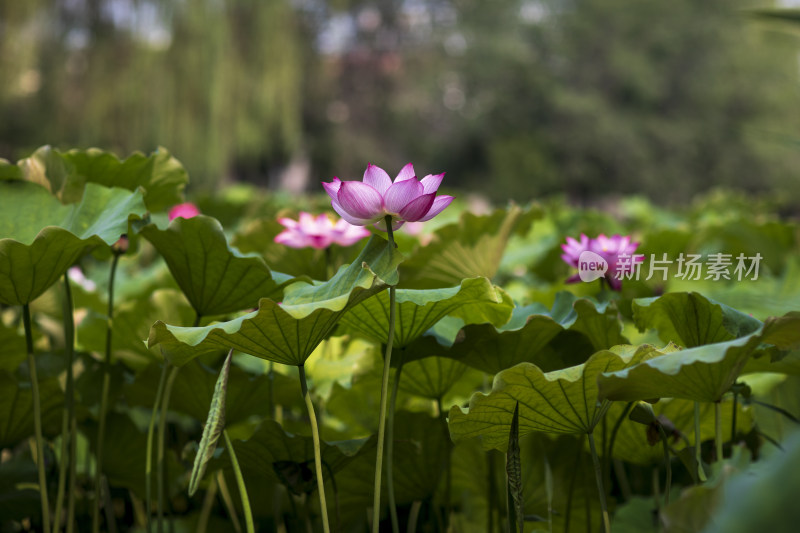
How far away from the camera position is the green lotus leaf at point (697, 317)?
60 centimetres

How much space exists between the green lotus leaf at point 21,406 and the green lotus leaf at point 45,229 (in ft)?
0.45

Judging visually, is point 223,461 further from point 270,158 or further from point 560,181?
point 560,181

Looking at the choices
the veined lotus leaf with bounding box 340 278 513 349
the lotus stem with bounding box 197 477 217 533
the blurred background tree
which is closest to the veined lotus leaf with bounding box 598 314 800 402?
the veined lotus leaf with bounding box 340 278 513 349

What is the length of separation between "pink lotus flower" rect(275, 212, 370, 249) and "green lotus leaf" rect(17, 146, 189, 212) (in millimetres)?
131

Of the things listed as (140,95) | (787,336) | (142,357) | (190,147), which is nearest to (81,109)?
(140,95)

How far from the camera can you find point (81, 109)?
7.48 metres

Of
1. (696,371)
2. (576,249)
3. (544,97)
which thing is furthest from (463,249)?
(544,97)

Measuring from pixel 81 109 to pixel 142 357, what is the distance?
730 centimetres

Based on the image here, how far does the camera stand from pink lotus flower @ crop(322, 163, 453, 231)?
552 mm

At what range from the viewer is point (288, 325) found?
542 mm

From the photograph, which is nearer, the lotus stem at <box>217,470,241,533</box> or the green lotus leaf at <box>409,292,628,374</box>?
the green lotus leaf at <box>409,292,628,374</box>

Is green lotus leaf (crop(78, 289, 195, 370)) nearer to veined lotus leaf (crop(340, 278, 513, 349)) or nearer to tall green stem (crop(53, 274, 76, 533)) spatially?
tall green stem (crop(53, 274, 76, 533))

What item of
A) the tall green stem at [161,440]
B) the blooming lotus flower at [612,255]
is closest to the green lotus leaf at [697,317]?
the blooming lotus flower at [612,255]

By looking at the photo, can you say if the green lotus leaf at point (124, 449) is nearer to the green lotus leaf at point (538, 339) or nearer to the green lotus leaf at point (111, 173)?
the green lotus leaf at point (111, 173)
